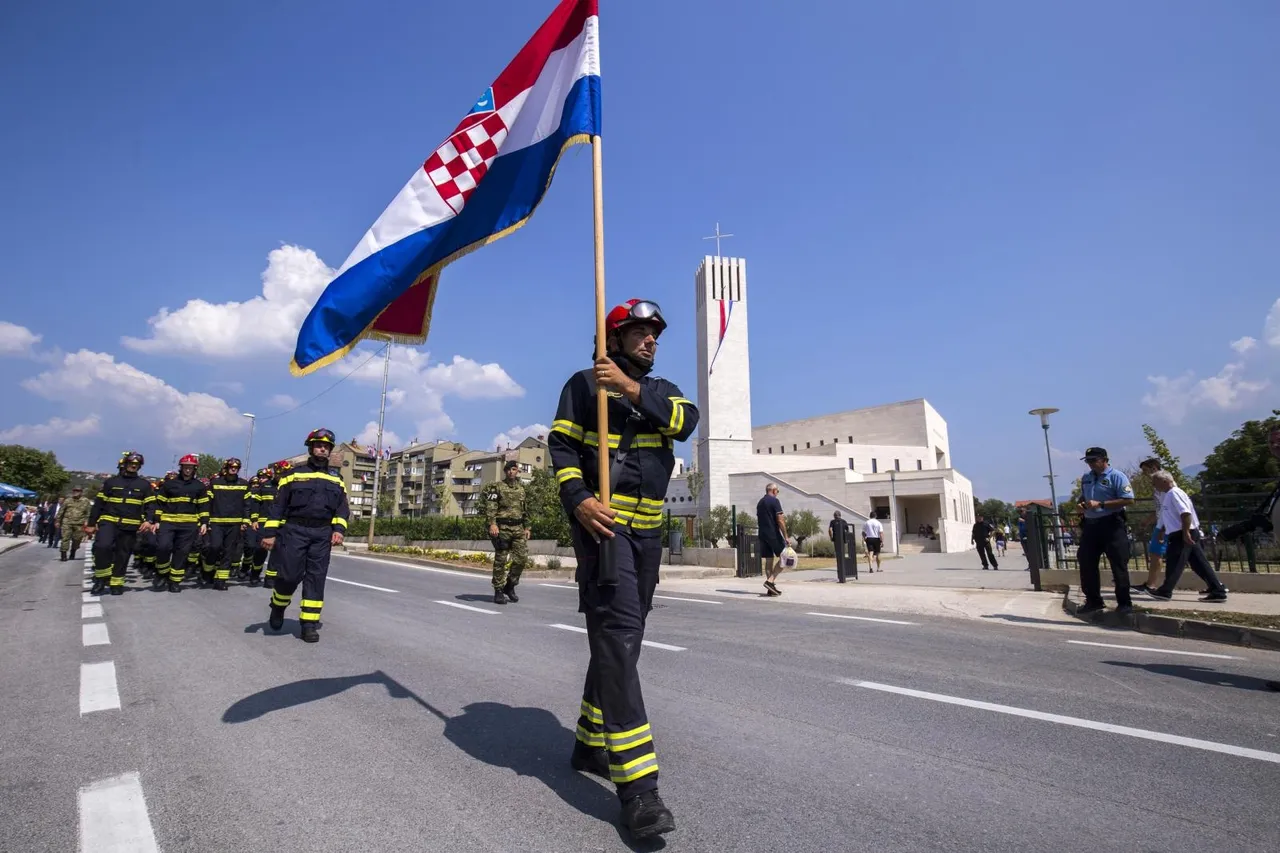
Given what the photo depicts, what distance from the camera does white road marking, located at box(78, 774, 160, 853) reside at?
2.24m

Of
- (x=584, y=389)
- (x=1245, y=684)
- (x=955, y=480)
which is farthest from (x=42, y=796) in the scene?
(x=955, y=480)

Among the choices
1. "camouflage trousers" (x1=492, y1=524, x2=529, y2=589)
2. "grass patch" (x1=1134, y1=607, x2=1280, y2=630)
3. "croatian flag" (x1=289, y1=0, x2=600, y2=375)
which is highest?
"croatian flag" (x1=289, y1=0, x2=600, y2=375)

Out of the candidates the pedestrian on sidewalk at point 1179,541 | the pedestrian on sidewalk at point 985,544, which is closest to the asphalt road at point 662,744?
the pedestrian on sidewalk at point 1179,541

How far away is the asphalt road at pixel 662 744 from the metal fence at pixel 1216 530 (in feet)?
18.1

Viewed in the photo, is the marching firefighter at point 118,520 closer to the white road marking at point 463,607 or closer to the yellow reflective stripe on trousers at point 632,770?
the white road marking at point 463,607

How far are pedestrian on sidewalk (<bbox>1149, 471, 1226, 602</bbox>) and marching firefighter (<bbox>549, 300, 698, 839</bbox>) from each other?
8.32 metres

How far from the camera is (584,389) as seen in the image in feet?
9.72

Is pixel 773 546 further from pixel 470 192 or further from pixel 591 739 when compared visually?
pixel 591 739

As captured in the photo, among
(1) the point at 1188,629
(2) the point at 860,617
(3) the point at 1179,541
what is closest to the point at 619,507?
(2) the point at 860,617

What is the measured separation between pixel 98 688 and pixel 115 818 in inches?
101

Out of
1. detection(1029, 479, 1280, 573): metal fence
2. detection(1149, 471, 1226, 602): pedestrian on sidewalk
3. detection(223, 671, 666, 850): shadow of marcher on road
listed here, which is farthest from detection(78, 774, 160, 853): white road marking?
detection(1029, 479, 1280, 573): metal fence

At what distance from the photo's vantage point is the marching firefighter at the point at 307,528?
21.2 feet

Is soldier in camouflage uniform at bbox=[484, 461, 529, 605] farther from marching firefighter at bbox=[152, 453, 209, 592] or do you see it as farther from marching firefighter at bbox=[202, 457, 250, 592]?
marching firefighter at bbox=[152, 453, 209, 592]

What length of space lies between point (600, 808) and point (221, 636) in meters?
5.54
